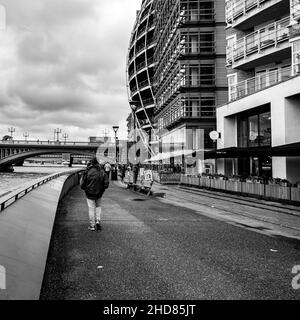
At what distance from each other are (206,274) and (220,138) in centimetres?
2119

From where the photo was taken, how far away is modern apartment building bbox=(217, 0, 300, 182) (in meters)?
17.2

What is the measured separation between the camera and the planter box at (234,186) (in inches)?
654

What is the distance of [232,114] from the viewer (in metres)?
23.3

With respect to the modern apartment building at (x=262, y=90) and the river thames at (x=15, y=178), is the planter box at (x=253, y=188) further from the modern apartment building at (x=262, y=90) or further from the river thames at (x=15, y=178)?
the river thames at (x=15, y=178)

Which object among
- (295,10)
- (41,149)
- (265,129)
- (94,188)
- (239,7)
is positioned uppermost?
(239,7)

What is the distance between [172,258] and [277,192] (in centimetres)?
973

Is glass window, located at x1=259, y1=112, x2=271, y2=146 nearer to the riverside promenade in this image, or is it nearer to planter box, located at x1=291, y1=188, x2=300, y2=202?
planter box, located at x1=291, y1=188, x2=300, y2=202

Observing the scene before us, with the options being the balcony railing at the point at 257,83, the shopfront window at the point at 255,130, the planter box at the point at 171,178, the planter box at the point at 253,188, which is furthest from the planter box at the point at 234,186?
the planter box at the point at 171,178

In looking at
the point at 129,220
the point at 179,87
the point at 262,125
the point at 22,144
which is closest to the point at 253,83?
the point at 262,125

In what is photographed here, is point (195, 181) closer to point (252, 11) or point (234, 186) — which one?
point (234, 186)

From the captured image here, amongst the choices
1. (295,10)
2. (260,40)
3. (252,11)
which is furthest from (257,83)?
(295,10)

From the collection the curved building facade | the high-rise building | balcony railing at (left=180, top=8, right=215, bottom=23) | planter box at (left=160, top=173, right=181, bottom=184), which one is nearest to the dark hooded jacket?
planter box at (left=160, top=173, right=181, bottom=184)

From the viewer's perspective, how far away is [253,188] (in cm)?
1543
